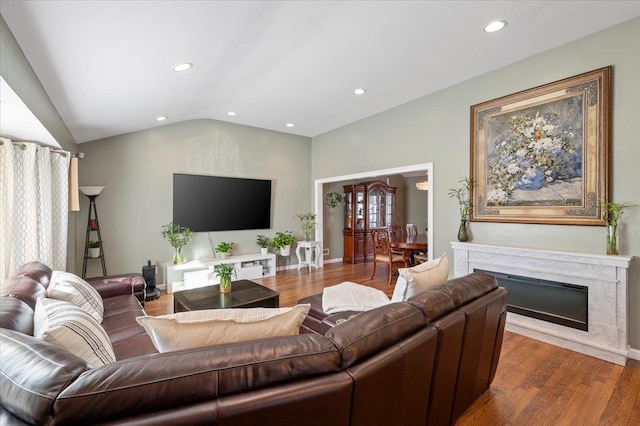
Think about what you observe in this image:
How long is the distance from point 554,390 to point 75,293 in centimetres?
368

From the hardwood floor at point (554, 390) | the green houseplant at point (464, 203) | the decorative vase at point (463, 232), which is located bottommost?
the hardwood floor at point (554, 390)

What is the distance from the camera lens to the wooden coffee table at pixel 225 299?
292 cm

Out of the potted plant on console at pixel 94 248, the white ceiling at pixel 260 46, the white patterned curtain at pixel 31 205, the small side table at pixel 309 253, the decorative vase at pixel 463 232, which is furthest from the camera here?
the small side table at pixel 309 253

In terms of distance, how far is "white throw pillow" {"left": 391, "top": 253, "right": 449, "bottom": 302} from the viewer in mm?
2137

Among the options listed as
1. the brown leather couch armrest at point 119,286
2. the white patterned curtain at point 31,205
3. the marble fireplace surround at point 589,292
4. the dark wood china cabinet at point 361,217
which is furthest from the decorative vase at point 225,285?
the dark wood china cabinet at point 361,217

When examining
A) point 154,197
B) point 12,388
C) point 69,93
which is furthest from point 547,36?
point 154,197

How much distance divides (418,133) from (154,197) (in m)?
4.40

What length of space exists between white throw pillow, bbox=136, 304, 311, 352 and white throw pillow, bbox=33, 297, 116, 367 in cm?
37

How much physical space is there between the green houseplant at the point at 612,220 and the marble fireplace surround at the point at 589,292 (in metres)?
0.14

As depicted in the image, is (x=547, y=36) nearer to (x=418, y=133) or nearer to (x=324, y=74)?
(x=418, y=133)

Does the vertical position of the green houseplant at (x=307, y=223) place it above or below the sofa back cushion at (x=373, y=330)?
above

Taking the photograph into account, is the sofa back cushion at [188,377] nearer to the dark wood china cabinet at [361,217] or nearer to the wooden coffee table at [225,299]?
the wooden coffee table at [225,299]

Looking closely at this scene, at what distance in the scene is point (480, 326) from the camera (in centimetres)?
184

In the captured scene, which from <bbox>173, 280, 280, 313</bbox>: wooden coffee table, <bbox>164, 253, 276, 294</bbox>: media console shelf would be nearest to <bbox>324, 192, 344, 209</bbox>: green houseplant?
<bbox>164, 253, 276, 294</bbox>: media console shelf
